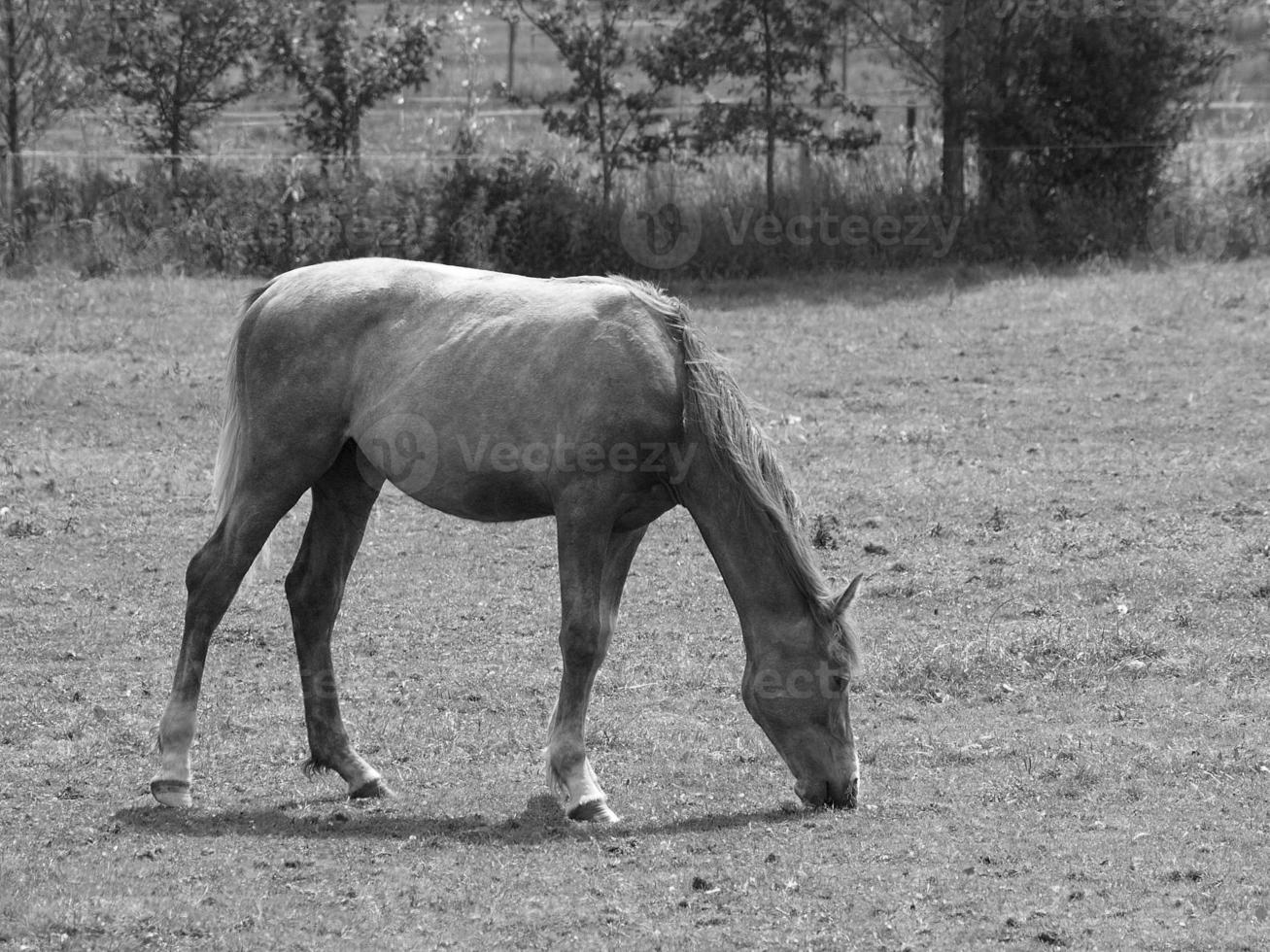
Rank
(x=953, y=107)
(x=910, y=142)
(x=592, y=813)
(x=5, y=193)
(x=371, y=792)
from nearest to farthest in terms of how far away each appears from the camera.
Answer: (x=592, y=813), (x=371, y=792), (x=5, y=193), (x=953, y=107), (x=910, y=142)

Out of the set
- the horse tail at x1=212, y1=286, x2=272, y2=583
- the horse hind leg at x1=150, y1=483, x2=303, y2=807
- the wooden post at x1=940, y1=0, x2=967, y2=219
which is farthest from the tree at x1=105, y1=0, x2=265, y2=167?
the horse hind leg at x1=150, y1=483, x2=303, y2=807

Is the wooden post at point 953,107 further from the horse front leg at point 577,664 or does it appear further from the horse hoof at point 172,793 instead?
the horse hoof at point 172,793

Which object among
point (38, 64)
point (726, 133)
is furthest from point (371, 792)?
point (38, 64)

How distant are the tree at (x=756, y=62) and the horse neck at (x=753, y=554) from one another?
15.9m

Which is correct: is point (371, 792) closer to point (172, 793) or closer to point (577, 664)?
point (172, 793)

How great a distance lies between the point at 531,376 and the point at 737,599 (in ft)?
3.97

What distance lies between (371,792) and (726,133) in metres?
16.4

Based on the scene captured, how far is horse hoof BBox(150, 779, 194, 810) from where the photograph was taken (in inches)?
264

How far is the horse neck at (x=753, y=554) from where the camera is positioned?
657 cm

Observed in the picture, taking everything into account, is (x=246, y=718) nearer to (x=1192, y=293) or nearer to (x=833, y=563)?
(x=833, y=563)

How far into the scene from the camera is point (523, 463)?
6742 millimetres

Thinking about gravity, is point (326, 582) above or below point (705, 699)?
above

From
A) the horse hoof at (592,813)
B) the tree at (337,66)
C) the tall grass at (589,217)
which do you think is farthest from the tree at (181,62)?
the horse hoof at (592,813)

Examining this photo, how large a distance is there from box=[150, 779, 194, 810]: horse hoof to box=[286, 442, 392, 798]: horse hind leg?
1.88ft
